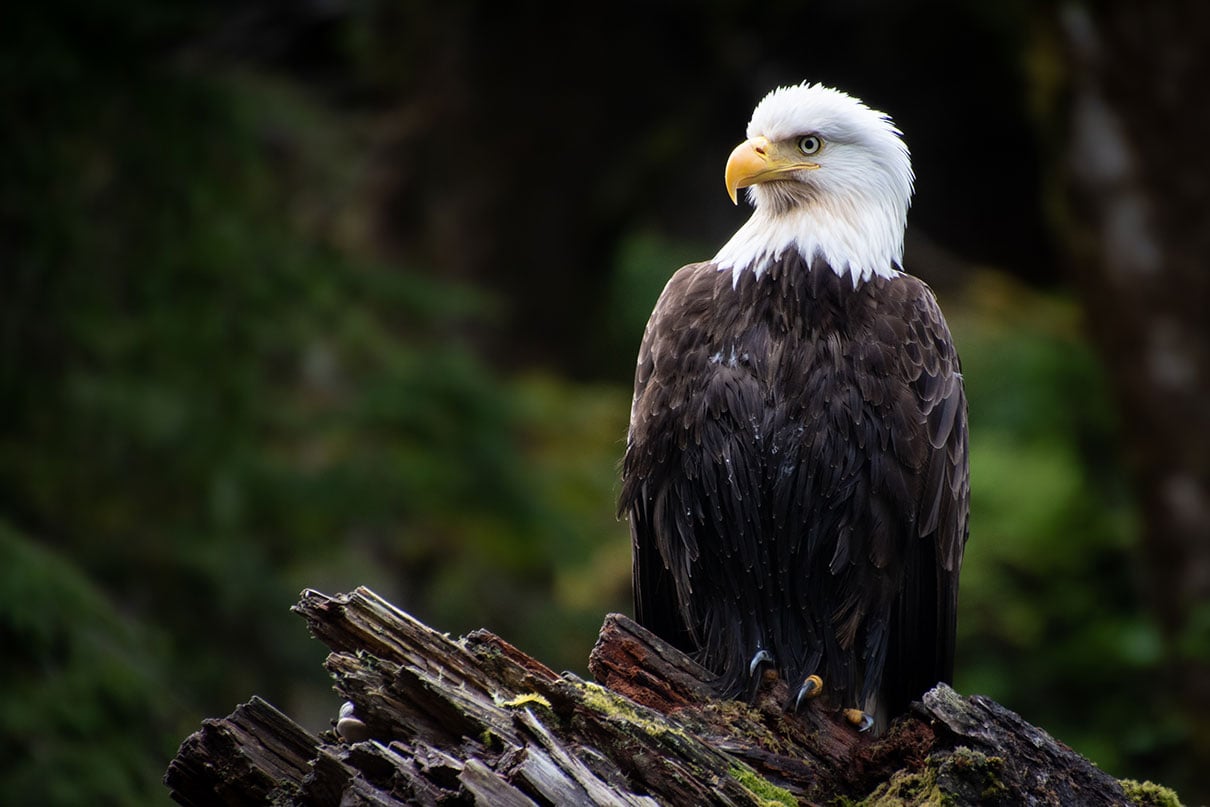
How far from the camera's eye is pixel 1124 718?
10.5 meters

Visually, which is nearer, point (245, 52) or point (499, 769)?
point (499, 769)

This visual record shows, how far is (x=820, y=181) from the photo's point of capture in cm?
486

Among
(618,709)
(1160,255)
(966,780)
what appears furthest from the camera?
(1160,255)

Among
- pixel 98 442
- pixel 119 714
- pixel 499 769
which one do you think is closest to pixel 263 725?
pixel 499 769

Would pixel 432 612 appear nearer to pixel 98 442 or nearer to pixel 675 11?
pixel 98 442

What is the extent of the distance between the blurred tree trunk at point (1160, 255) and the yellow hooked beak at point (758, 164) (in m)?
5.27

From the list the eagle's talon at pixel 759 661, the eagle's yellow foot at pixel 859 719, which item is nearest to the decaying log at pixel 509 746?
the eagle's yellow foot at pixel 859 719

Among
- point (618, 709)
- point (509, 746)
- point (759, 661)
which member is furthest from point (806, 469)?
point (509, 746)

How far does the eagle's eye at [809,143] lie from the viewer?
485cm

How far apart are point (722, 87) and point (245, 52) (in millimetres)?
3976

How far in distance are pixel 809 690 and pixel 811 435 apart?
33.7 inches

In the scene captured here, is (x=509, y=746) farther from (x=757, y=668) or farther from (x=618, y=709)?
(x=757, y=668)

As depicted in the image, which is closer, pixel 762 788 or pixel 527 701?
pixel 527 701

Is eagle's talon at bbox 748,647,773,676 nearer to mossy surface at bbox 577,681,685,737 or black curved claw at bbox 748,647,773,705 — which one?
black curved claw at bbox 748,647,773,705
